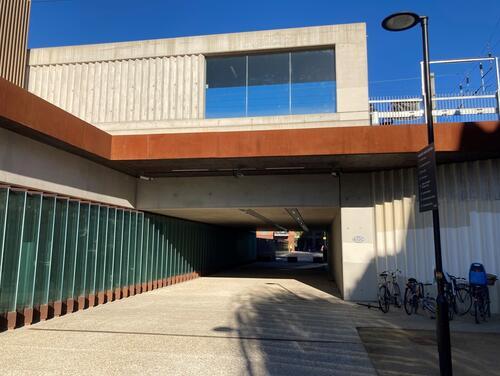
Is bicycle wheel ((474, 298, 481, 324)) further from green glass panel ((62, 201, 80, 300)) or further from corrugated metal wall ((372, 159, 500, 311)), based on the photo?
green glass panel ((62, 201, 80, 300))

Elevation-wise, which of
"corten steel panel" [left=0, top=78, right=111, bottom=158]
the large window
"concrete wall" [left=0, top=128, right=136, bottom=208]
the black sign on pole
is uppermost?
the large window

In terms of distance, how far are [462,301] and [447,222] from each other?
211 cm

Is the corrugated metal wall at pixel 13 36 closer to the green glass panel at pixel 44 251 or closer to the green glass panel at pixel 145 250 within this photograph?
the green glass panel at pixel 145 250

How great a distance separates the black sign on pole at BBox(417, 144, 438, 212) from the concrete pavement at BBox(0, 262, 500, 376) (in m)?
2.53

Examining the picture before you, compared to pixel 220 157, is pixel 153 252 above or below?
below

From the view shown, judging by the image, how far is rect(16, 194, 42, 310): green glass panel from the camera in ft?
28.8

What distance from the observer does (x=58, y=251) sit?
9.98 metres

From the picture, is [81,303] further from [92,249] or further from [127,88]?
[127,88]

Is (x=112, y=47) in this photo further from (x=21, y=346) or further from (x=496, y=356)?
(x=496, y=356)

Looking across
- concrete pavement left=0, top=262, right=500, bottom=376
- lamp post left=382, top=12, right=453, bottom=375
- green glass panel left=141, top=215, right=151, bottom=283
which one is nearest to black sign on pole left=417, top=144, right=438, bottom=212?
lamp post left=382, top=12, right=453, bottom=375

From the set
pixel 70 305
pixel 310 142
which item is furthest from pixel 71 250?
pixel 310 142

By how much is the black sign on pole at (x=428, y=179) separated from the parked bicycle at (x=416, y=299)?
5156mm

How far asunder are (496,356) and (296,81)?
11.9 metres

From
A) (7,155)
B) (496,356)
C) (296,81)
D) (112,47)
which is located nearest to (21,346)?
(7,155)
